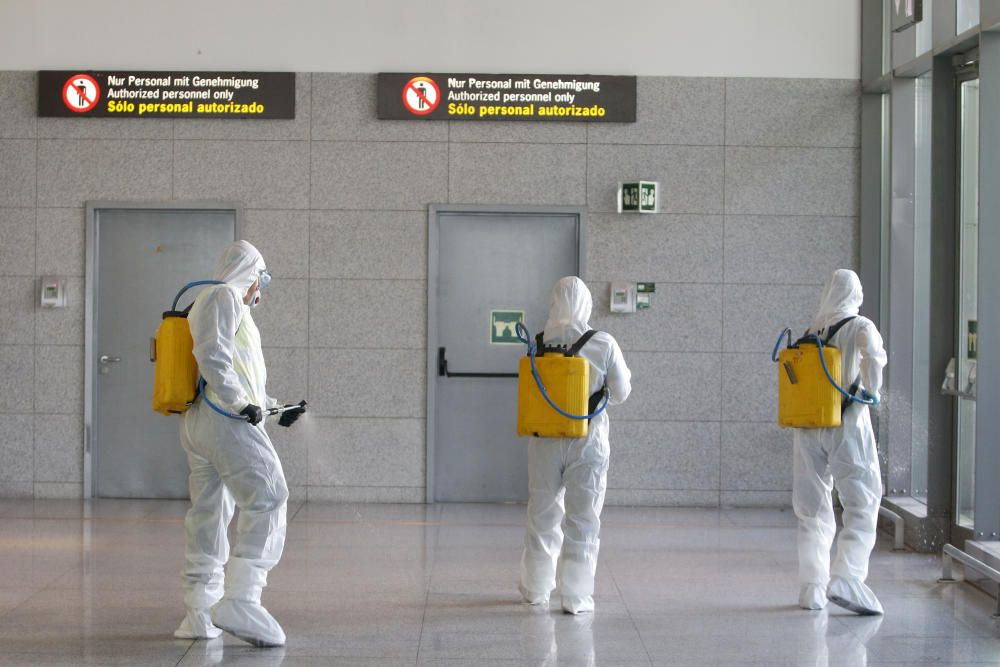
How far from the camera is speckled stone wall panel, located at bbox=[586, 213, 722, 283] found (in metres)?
8.62

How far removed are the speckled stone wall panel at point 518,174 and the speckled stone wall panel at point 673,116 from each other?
0.85ft

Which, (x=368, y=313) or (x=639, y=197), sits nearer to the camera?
(x=639, y=197)

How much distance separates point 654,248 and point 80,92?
4.11m

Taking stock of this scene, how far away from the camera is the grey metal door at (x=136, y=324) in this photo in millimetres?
8648

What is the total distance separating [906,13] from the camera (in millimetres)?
7398

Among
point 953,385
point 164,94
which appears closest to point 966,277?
point 953,385

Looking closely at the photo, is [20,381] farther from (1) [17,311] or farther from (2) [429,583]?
(2) [429,583]

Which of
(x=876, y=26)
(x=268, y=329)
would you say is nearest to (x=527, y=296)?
(x=268, y=329)

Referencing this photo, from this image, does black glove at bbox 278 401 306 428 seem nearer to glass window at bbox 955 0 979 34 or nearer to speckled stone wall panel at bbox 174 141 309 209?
speckled stone wall panel at bbox 174 141 309 209

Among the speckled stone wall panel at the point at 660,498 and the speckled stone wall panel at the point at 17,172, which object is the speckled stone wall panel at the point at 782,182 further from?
the speckled stone wall panel at the point at 17,172

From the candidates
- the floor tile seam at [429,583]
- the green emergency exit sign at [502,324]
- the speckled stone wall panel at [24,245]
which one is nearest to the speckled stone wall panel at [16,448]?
the speckled stone wall panel at [24,245]

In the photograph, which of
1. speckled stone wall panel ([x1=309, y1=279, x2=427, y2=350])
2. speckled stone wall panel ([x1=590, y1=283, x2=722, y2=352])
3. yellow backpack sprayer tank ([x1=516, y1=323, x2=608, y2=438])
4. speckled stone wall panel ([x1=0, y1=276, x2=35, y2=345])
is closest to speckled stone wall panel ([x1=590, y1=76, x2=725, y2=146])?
speckled stone wall panel ([x1=590, y1=283, x2=722, y2=352])

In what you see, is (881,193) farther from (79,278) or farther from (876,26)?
(79,278)

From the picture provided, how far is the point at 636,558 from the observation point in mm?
6848
